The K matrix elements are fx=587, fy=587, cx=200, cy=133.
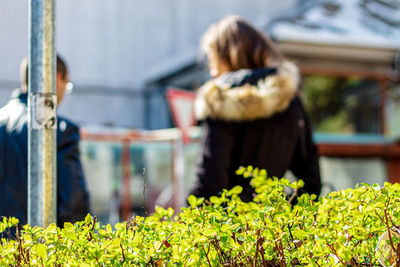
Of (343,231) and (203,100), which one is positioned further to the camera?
(203,100)

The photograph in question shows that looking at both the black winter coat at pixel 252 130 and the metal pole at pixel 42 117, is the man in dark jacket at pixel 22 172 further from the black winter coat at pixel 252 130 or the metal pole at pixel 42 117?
the metal pole at pixel 42 117

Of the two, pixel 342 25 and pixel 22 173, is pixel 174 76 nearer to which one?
pixel 342 25

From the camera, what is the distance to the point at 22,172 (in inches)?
101

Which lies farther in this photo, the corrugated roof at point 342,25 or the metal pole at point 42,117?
the corrugated roof at point 342,25

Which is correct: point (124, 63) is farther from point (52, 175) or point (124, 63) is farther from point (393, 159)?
point (52, 175)

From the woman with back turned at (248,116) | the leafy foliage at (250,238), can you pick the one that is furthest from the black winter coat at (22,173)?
the leafy foliage at (250,238)

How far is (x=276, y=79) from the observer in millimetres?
2721

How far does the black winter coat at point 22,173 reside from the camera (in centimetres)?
255

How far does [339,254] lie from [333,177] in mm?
7166

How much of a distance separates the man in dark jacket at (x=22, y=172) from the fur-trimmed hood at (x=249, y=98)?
628 millimetres

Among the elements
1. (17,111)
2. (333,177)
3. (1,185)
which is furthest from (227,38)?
(333,177)

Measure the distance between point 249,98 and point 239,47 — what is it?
0.91 feet

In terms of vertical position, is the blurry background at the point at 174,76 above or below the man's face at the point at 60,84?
below

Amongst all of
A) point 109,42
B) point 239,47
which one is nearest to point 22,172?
point 239,47
